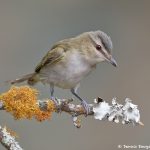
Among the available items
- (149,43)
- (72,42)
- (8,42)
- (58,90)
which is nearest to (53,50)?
(72,42)

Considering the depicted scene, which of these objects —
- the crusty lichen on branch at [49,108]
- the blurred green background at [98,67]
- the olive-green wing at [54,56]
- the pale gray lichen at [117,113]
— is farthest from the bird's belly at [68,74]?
the blurred green background at [98,67]

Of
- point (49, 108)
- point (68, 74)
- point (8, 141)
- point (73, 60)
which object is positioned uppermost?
point (73, 60)

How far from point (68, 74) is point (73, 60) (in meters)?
0.15

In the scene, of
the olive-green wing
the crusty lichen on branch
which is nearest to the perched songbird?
the olive-green wing

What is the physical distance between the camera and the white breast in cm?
737

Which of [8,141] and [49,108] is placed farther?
[49,108]

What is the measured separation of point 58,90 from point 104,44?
344 cm

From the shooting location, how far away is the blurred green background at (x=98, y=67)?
10734 millimetres

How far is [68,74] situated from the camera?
7395mm

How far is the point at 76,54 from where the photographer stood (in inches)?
295

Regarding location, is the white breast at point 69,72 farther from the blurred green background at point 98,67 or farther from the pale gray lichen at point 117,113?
the blurred green background at point 98,67

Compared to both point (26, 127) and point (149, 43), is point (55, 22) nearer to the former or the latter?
point (149, 43)

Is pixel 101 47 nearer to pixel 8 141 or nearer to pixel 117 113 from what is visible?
pixel 117 113

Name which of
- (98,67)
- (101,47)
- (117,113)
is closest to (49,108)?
(117,113)
